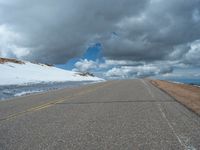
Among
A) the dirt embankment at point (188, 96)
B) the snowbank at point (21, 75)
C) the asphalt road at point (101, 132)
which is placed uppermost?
the snowbank at point (21, 75)

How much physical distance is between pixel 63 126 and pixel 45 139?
5.21ft

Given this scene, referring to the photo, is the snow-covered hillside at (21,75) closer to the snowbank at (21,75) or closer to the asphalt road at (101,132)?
the snowbank at (21,75)

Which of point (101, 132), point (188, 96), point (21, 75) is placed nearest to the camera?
point (101, 132)

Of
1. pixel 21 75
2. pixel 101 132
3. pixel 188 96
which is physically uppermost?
pixel 21 75

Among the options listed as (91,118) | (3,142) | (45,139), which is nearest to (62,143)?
(45,139)

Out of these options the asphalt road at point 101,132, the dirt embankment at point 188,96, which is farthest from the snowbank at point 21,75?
the asphalt road at point 101,132

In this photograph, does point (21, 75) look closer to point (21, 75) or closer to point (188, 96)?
point (21, 75)

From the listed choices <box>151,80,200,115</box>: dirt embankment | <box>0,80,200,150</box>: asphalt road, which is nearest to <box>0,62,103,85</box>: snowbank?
<box>151,80,200,115</box>: dirt embankment

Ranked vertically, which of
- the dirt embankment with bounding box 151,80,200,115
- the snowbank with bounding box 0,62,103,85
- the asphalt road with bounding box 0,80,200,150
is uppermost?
the snowbank with bounding box 0,62,103,85

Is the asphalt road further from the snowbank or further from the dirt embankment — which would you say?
the snowbank

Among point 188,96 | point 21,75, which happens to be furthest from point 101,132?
point 21,75

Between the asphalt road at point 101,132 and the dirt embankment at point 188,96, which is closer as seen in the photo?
the asphalt road at point 101,132

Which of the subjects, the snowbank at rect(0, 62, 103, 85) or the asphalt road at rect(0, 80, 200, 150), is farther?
the snowbank at rect(0, 62, 103, 85)

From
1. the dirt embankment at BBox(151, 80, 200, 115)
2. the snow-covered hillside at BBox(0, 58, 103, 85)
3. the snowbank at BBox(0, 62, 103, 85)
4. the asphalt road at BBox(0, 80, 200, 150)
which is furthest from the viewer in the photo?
the snow-covered hillside at BBox(0, 58, 103, 85)
